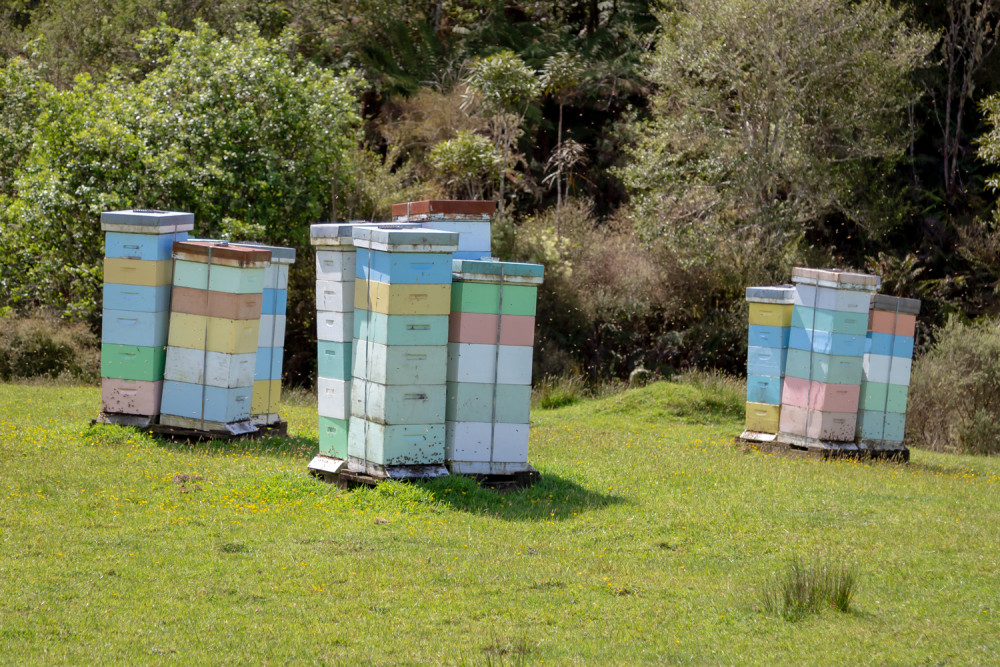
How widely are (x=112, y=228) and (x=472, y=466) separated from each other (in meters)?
5.35

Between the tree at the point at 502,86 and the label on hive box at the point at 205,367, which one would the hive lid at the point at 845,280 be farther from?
the tree at the point at 502,86

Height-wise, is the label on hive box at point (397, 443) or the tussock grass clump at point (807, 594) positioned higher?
the label on hive box at point (397, 443)

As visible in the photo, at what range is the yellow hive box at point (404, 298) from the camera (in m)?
9.41

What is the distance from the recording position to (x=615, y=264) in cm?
2438

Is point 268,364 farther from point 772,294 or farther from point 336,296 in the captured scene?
point 772,294

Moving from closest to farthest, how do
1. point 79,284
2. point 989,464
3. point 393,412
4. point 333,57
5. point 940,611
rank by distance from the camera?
1. point 940,611
2. point 393,412
3. point 989,464
4. point 79,284
5. point 333,57

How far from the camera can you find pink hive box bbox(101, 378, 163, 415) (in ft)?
39.0

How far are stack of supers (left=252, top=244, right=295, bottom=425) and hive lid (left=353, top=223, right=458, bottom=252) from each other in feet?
11.7

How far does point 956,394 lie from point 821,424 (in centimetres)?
657

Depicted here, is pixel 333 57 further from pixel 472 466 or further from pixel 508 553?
pixel 508 553

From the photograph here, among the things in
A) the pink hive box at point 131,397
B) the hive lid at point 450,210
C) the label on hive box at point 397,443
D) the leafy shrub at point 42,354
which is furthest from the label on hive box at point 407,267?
the leafy shrub at point 42,354

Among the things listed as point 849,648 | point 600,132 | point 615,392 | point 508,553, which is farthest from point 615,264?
point 849,648

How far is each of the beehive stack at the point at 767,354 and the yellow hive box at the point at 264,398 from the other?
658 centimetres

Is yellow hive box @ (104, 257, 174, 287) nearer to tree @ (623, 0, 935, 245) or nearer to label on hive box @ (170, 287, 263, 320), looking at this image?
label on hive box @ (170, 287, 263, 320)
